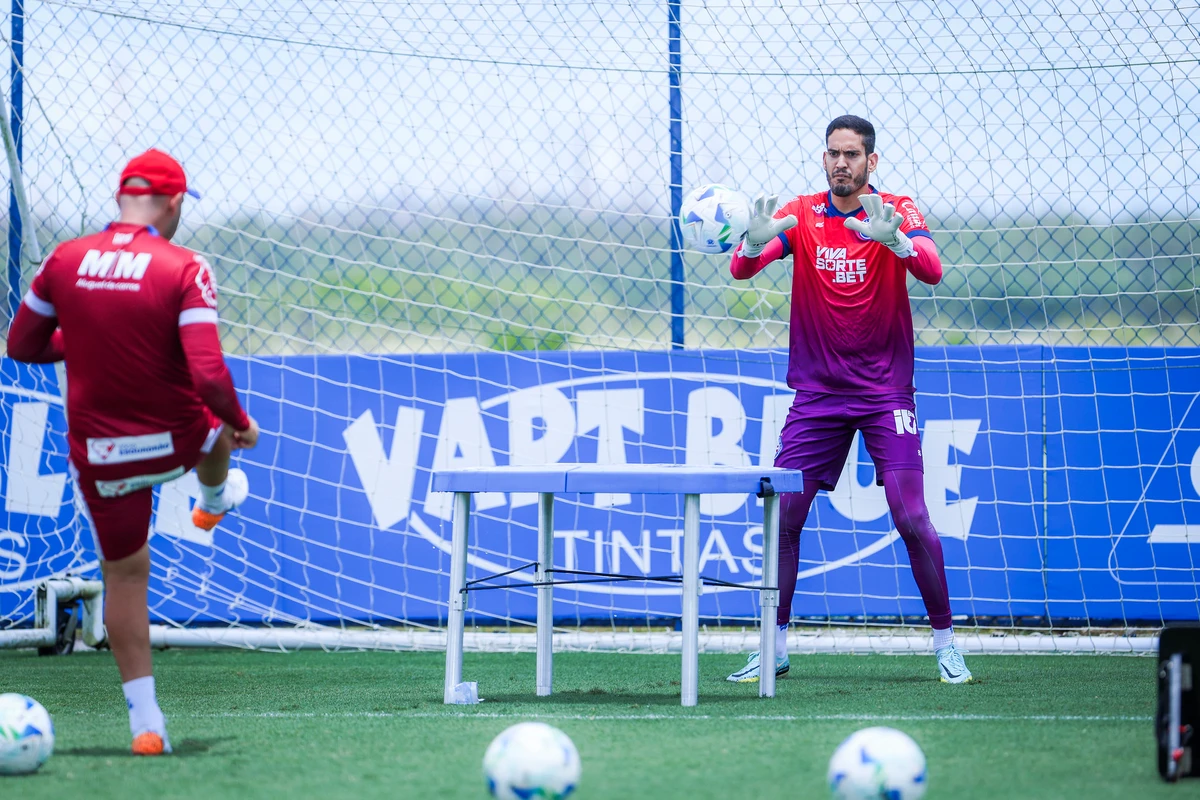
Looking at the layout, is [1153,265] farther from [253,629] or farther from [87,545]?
[87,545]

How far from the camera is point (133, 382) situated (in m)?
3.58

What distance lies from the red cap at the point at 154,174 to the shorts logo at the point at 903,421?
9.37ft

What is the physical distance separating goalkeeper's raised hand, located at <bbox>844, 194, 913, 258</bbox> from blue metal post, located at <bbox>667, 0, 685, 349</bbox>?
6.96ft

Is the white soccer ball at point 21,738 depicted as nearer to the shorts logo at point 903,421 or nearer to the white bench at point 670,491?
the white bench at point 670,491

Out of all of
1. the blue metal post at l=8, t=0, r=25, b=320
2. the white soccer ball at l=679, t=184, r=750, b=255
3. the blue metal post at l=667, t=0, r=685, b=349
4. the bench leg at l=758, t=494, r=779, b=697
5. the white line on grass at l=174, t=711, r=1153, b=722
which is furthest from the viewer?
the blue metal post at l=667, t=0, r=685, b=349

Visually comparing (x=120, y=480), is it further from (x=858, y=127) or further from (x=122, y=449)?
(x=858, y=127)

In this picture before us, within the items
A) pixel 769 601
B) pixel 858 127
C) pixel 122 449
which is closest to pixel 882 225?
pixel 858 127

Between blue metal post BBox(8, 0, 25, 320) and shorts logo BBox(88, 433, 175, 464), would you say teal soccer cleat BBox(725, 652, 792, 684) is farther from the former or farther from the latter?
blue metal post BBox(8, 0, 25, 320)

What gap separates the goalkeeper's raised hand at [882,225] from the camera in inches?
197

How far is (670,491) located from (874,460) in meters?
1.42

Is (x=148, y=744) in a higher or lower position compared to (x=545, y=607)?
lower

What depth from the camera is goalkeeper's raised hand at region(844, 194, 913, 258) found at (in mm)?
5012

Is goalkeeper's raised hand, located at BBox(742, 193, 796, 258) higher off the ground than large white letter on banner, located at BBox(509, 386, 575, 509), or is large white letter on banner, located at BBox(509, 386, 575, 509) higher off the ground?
goalkeeper's raised hand, located at BBox(742, 193, 796, 258)

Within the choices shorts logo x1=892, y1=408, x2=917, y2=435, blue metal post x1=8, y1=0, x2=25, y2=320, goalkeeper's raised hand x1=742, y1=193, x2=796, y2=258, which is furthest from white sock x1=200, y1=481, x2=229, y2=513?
blue metal post x1=8, y1=0, x2=25, y2=320
